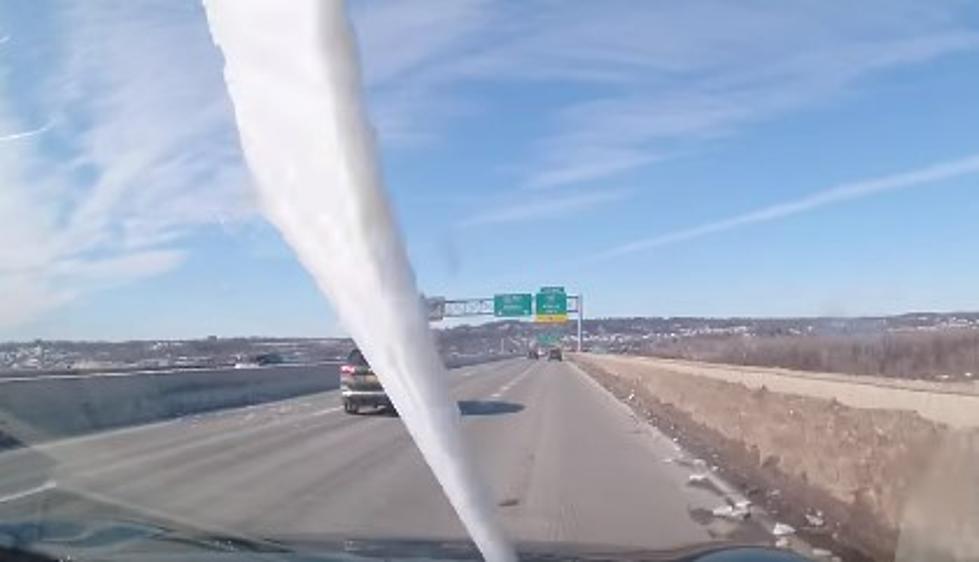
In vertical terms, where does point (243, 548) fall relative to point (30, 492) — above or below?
above

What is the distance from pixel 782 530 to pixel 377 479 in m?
5.42

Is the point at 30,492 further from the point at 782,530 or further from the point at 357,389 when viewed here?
the point at 357,389

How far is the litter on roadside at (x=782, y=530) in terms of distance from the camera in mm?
11605

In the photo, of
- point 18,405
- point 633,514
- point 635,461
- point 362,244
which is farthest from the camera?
point 18,405

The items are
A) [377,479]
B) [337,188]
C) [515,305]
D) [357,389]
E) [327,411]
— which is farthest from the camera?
[515,305]

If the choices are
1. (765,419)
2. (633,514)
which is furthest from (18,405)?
(633,514)

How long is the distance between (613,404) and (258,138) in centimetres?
3811

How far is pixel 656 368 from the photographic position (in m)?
53.0

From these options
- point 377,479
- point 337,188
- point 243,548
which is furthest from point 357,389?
point 337,188

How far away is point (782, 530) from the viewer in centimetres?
1184

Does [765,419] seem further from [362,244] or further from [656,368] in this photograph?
[656,368]

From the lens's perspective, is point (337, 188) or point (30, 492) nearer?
point (337, 188)

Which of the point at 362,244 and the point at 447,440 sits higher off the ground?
the point at 362,244

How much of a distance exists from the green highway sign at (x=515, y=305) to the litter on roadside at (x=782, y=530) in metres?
54.8
